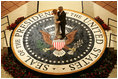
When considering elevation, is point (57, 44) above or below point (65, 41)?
below

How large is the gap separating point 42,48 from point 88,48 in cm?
149

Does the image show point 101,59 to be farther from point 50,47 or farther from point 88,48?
point 50,47

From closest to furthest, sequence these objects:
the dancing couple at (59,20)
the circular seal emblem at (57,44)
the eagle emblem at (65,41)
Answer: the dancing couple at (59,20) < the circular seal emblem at (57,44) < the eagle emblem at (65,41)

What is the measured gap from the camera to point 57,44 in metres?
7.87

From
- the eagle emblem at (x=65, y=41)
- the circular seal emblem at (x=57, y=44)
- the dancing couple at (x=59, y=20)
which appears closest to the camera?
the dancing couple at (x=59, y=20)

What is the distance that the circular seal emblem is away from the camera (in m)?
7.85

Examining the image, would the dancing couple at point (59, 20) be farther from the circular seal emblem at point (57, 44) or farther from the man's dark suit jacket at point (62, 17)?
the circular seal emblem at point (57, 44)

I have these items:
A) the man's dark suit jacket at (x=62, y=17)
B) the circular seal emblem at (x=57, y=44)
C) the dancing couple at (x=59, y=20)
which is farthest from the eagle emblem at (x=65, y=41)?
the man's dark suit jacket at (x=62, y=17)

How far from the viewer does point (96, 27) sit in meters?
8.91

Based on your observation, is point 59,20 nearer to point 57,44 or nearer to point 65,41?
point 57,44

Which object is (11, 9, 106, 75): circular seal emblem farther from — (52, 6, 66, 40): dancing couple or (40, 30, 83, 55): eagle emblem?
(52, 6, 66, 40): dancing couple

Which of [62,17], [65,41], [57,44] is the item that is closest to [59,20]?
[62,17]

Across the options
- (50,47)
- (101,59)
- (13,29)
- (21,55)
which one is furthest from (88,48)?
(13,29)

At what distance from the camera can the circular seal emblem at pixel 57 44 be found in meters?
7.85
